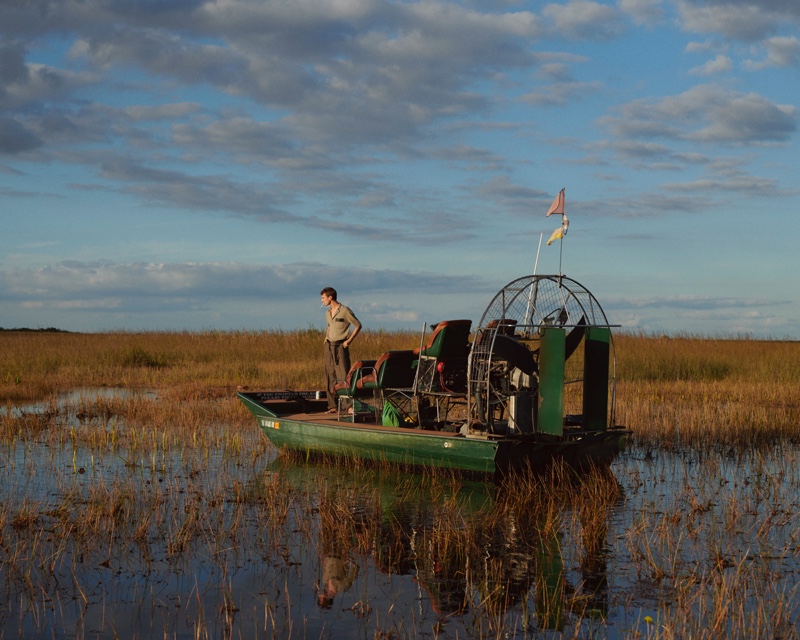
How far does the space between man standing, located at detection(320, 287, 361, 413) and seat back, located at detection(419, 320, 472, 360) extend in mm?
2975

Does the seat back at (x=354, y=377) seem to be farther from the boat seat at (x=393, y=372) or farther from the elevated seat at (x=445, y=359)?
the elevated seat at (x=445, y=359)

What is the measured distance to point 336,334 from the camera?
13.8 meters

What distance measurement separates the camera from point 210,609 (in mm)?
6176

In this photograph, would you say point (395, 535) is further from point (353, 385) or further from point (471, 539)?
point (353, 385)

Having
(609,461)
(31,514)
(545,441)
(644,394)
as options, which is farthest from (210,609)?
(644,394)

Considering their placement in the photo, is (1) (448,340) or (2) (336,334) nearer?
(1) (448,340)

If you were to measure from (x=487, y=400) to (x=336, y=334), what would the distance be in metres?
4.36

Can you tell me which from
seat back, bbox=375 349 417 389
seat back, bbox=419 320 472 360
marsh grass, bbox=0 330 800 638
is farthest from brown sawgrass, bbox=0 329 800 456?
seat back, bbox=419 320 472 360

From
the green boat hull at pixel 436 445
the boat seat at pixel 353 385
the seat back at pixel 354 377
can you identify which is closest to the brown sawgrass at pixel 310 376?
the green boat hull at pixel 436 445

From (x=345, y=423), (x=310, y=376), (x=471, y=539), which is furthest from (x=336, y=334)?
(x=310, y=376)

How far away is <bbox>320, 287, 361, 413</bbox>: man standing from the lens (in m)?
13.8

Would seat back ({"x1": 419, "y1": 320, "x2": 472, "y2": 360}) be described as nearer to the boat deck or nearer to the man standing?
the boat deck

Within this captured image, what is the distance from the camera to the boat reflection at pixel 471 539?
6480mm

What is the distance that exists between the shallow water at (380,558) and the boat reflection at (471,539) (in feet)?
0.09
